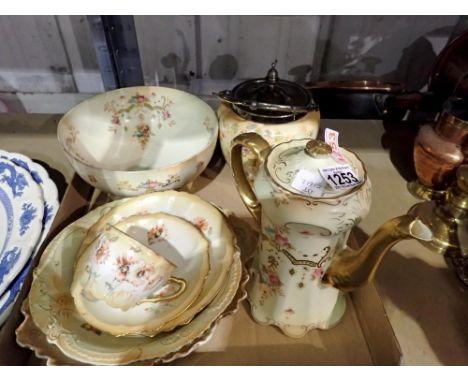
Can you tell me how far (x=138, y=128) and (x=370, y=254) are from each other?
19.2 inches

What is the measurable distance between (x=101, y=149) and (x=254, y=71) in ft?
1.50

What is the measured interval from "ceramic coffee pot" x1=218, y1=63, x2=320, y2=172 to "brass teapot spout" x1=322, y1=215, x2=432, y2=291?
7.7 inches

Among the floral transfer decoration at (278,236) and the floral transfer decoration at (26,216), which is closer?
the floral transfer decoration at (278,236)

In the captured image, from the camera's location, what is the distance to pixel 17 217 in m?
0.60

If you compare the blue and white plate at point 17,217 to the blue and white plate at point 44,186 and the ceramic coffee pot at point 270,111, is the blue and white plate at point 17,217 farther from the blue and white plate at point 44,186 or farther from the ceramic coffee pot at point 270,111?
the ceramic coffee pot at point 270,111

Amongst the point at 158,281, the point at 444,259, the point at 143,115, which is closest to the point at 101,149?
the point at 143,115

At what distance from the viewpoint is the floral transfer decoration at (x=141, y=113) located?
0.70 meters

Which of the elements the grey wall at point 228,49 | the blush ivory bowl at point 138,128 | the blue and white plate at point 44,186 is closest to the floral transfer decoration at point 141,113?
the blush ivory bowl at point 138,128

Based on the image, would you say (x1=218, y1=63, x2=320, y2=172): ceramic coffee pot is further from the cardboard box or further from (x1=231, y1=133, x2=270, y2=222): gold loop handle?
the cardboard box

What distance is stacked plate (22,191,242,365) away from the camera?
40 cm

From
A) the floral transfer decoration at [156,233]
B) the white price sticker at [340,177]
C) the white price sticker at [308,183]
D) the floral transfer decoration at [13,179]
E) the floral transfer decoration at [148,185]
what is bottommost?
the floral transfer decoration at [13,179]

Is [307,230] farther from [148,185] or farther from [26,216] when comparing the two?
[26,216]

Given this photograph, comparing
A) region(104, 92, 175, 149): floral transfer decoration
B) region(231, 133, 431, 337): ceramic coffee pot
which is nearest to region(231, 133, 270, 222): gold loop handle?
region(231, 133, 431, 337): ceramic coffee pot

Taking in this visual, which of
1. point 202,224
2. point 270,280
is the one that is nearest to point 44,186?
point 202,224
